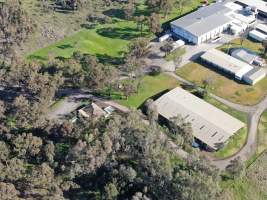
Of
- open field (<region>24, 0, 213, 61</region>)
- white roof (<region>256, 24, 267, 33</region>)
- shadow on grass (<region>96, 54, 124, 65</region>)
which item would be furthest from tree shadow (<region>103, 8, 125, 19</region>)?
white roof (<region>256, 24, 267, 33</region>)

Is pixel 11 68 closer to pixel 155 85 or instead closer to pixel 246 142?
pixel 155 85

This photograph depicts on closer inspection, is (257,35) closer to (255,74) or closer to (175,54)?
(255,74)

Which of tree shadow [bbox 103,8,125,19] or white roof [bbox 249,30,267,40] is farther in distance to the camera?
tree shadow [bbox 103,8,125,19]

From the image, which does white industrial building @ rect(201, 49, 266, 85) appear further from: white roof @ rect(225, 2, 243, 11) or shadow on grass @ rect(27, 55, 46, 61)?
shadow on grass @ rect(27, 55, 46, 61)

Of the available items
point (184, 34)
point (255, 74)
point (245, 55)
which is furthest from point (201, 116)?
point (184, 34)

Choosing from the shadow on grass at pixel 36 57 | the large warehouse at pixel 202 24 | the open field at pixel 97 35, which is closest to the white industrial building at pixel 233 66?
the large warehouse at pixel 202 24

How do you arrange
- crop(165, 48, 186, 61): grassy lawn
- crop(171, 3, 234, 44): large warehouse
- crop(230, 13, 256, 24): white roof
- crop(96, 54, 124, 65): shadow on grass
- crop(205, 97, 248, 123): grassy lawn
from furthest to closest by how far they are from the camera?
crop(230, 13, 256, 24): white roof → crop(171, 3, 234, 44): large warehouse → crop(165, 48, 186, 61): grassy lawn → crop(96, 54, 124, 65): shadow on grass → crop(205, 97, 248, 123): grassy lawn

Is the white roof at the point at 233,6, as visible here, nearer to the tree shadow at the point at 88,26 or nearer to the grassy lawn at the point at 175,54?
the grassy lawn at the point at 175,54

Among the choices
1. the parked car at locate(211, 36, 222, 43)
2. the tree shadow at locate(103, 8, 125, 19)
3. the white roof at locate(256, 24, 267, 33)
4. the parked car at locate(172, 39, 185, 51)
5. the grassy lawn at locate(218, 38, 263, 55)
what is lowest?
the grassy lawn at locate(218, 38, 263, 55)
